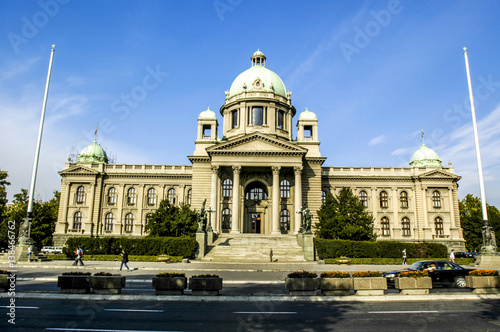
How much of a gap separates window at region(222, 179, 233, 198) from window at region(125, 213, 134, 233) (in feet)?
61.4

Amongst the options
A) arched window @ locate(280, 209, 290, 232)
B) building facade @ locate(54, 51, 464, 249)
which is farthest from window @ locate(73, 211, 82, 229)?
arched window @ locate(280, 209, 290, 232)

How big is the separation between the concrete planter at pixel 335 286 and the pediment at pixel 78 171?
5675 cm

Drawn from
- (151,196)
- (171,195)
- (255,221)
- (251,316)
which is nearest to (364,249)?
(255,221)

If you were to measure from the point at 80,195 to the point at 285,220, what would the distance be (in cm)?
3552

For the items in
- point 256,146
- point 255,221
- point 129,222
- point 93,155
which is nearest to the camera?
point 256,146

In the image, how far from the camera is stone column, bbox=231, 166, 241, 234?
50.6 metres

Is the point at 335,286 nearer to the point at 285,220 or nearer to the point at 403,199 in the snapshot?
the point at 285,220

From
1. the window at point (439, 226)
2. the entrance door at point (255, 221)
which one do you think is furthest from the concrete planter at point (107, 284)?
the window at point (439, 226)

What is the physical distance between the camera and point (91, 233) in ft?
204

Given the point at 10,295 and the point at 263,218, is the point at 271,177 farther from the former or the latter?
the point at 10,295

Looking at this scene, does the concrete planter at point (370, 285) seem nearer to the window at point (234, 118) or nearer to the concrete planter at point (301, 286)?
the concrete planter at point (301, 286)

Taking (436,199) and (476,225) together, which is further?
(476,225)

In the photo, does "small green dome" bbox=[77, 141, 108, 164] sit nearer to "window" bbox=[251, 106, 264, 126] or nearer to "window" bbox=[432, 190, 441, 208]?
"window" bbox=[251, 106, 264, 126]

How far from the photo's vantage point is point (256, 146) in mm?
Answer: 53500
